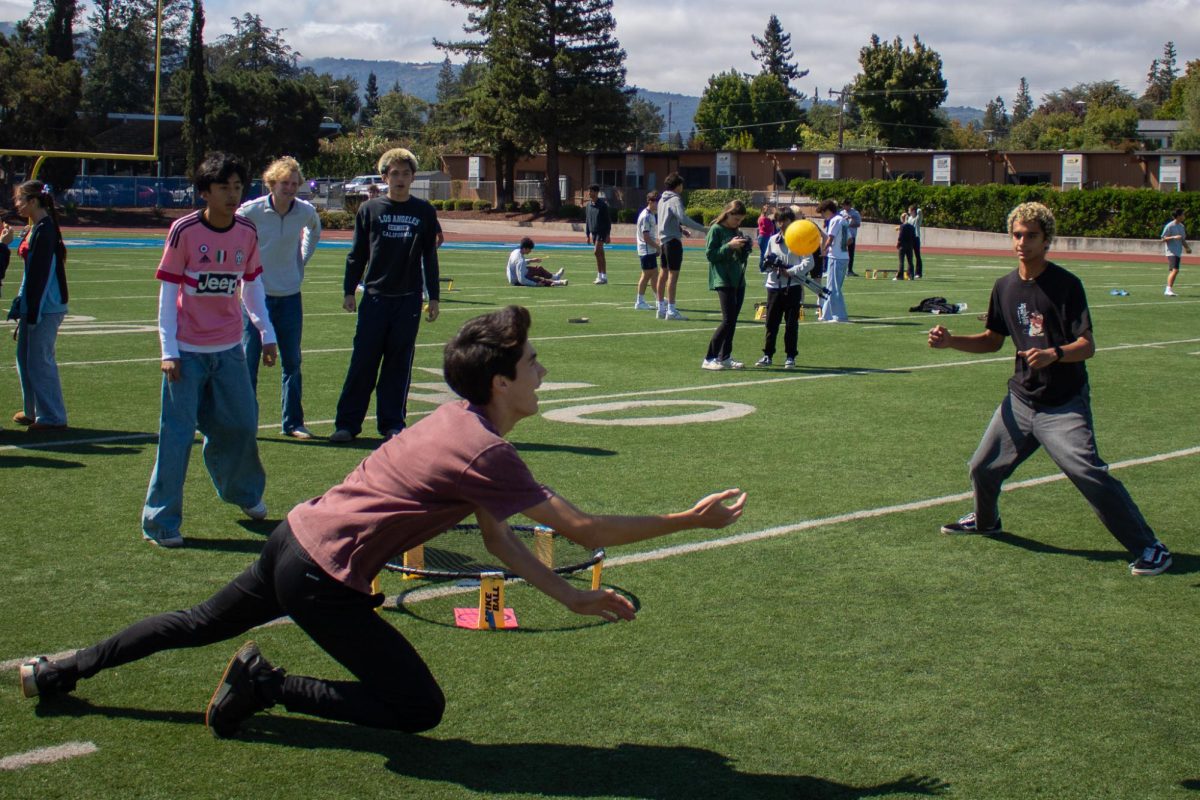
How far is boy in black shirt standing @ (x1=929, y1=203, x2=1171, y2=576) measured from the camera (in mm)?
6703

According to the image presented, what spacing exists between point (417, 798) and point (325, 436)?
6548 mm

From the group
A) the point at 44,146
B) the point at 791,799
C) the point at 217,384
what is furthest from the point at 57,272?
the point at 44,146

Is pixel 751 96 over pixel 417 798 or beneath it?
over

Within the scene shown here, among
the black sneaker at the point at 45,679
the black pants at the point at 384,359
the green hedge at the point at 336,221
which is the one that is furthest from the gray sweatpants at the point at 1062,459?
the green hedge at the point at 336,221

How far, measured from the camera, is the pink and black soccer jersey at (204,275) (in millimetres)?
6902

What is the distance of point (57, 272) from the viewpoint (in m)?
10.4

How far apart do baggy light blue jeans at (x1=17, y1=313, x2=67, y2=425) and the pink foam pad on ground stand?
5.86 metres

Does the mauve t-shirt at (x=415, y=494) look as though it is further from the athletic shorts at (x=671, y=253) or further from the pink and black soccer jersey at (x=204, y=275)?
the athletic shorts at (x=671, y=253)

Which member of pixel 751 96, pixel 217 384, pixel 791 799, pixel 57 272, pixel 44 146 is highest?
pixel 751 96

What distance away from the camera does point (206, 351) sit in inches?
273

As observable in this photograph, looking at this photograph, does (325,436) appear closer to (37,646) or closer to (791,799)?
(37,646)

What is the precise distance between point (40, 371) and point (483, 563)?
5.50 metres

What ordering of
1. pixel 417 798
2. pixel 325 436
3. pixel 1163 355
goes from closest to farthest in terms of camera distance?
pixel 417 798 → pixel 325 436 → pixel 1163 355

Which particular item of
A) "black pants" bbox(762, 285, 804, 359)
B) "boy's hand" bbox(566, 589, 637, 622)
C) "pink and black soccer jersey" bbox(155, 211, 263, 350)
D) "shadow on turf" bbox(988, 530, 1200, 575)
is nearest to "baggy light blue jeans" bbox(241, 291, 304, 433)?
"pink and black soccer jersey" bbox(155, 211, 263, 350)
